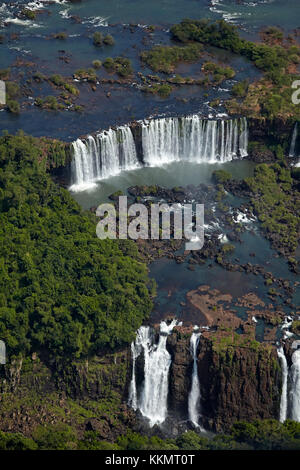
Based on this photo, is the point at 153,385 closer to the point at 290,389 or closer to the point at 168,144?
the point at 290,389

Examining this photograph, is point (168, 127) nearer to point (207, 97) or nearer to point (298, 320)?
point (207, 97)

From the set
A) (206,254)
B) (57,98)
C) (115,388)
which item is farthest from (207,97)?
(115,388)

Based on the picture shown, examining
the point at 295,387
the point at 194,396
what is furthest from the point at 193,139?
the point at 295,387

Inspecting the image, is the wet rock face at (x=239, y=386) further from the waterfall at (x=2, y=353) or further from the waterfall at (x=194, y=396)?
the waterfall at (x=2, y=353)

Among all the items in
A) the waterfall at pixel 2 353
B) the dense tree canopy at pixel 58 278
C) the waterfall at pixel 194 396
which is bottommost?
the waterfall at pixel 194 396

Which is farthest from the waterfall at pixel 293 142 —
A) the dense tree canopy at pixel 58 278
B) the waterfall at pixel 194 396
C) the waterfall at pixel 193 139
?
the waterfall at pixel 194 396

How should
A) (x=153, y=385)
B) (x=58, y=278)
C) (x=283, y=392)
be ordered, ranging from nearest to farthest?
(x=283, y=392) < (x=153, y=385) < (x=58, y=278)

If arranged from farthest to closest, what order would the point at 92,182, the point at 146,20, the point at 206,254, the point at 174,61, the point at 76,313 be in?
the point at 146,20
the point at 174,61
the point at 92,182
the point at 206,254
the point at 76,313
